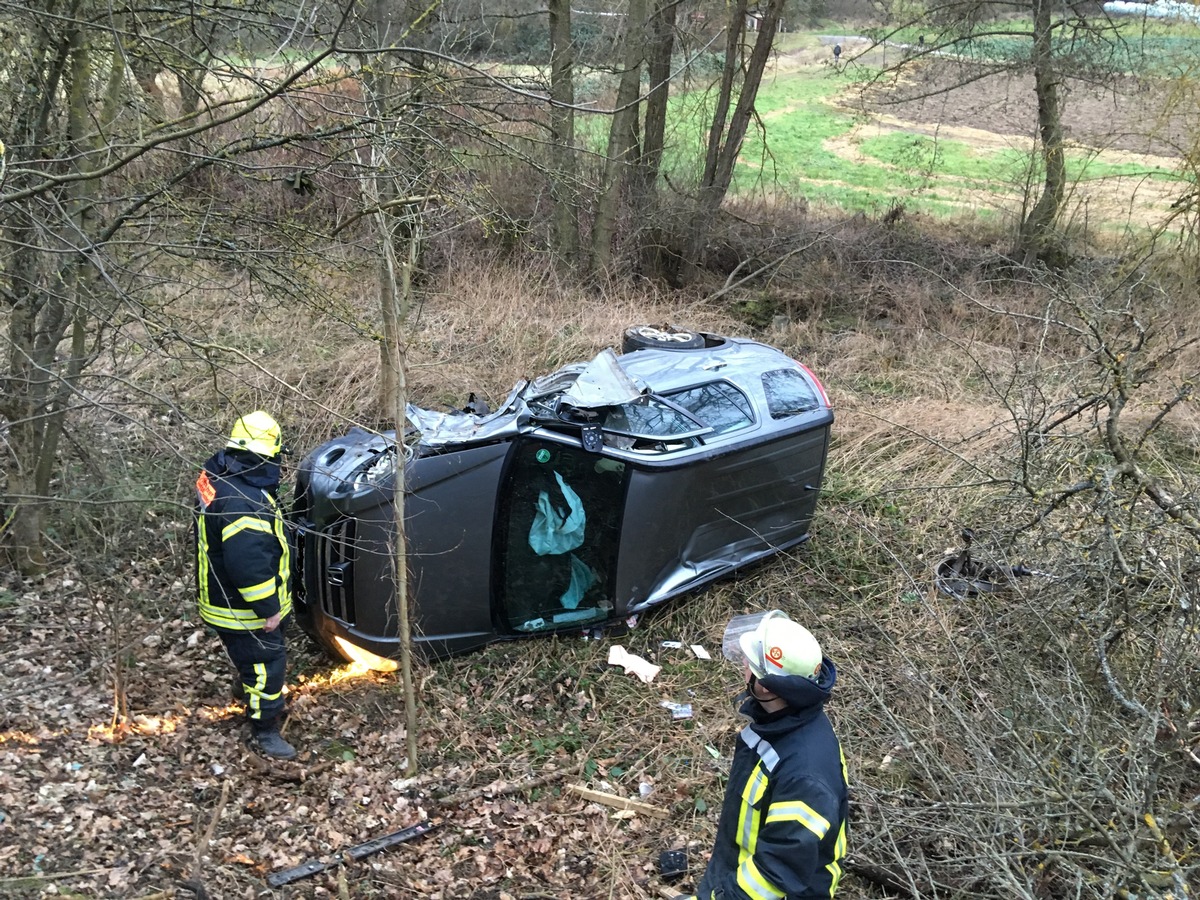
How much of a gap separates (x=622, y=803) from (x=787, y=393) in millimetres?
3210

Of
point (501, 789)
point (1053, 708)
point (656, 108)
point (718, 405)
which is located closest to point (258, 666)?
point (501, 789)

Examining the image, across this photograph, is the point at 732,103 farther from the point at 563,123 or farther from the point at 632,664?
the point at 632,664

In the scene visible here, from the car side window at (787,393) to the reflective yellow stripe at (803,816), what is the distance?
3808 mm

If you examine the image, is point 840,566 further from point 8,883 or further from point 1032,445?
point 8,883

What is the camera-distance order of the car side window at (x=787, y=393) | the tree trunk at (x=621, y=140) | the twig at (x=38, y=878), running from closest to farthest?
the twig at (x=38, y=878) → the car side window at (x=787, y=393) → the tree trunk at (x=621, y=140)

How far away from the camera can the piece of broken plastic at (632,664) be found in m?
5.68

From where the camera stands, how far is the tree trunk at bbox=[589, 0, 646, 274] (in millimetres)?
11469

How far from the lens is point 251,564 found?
15.2 ft

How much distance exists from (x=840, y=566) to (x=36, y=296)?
5829 millimetres

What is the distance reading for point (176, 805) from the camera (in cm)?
439

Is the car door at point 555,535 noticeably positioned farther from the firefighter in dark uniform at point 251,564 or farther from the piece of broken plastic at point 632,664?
the firefighter in dark uniform at point 251,564

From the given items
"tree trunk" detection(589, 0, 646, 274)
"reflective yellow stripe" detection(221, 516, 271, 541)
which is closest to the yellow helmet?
"reflective yellow stripe" detection(221, 516, 271, 541)

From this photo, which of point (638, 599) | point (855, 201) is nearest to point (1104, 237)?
point (855, 201)

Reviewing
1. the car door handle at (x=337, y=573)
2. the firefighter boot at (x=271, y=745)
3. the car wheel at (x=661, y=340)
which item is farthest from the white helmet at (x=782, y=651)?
the car wheel at (x=661, y=340)
